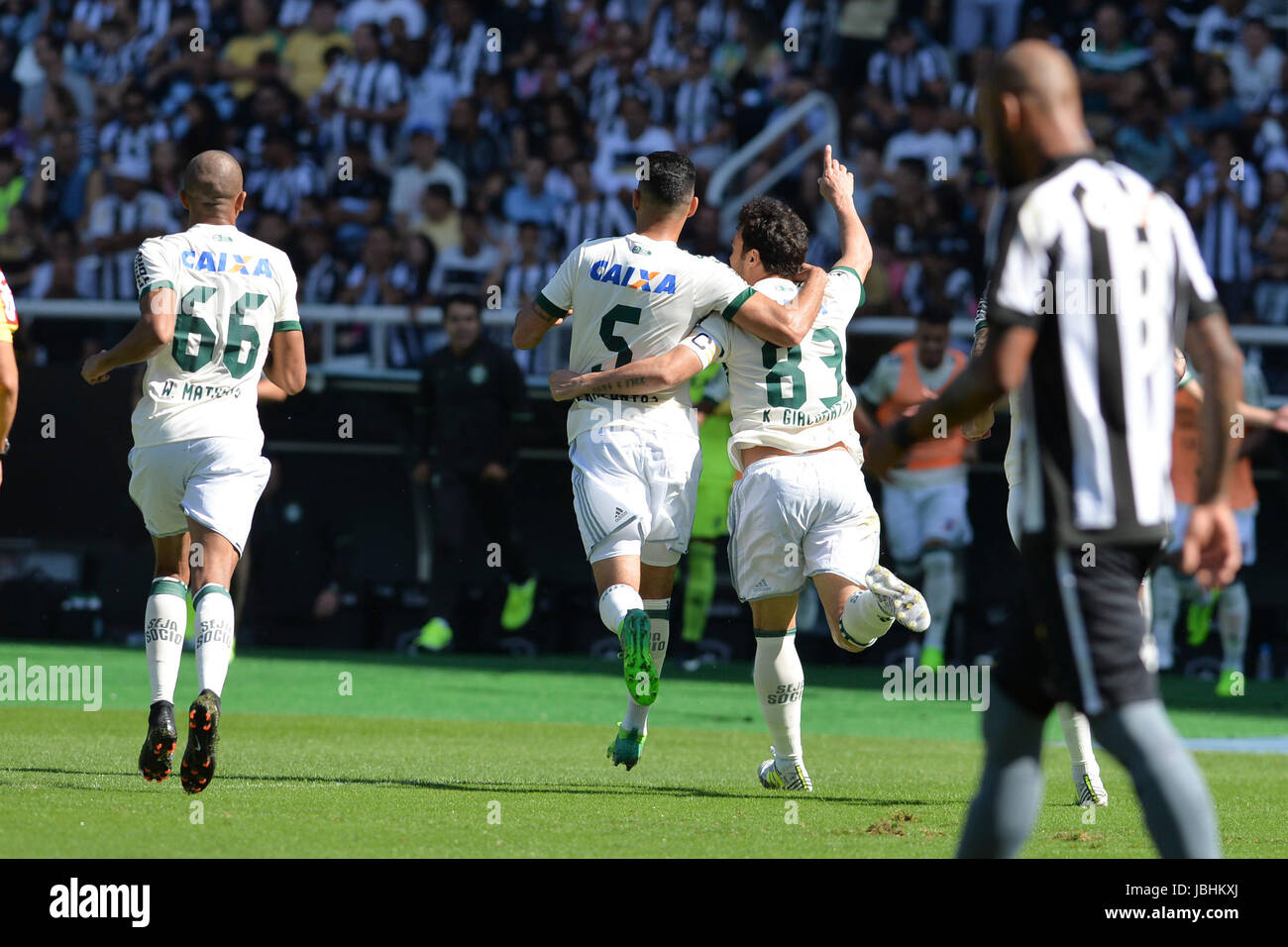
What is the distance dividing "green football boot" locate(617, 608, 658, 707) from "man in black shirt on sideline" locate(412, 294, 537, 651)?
788 cm

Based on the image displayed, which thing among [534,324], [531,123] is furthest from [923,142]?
[534,324]

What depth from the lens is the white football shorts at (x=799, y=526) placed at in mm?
7387

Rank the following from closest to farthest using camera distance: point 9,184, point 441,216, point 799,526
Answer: point 799,526 < point 441,216 < point 9,184

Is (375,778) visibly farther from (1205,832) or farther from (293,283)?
(1205,832)

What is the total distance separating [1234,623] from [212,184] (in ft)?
29.9

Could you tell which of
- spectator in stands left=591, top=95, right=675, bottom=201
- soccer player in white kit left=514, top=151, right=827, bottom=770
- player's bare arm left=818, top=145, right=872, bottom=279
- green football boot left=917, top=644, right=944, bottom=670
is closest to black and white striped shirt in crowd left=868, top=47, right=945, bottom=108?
spectator in stands left=591, top=95, right=675, bottom=201

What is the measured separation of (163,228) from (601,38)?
16.6 feet

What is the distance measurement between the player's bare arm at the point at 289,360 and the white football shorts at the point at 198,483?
43 centimetres

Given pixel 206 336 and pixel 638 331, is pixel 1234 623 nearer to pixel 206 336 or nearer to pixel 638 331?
pixel 638 331

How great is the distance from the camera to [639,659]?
6.74m

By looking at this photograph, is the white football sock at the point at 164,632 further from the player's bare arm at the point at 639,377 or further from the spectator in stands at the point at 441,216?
the spectator in stands at the point at 441,216

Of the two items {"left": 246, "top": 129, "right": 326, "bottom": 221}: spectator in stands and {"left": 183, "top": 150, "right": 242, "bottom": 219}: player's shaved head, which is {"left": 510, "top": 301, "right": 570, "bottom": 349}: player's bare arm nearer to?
{"left": 183, "top": 150, "right": 242, "bottom": 219}: player's shaved head

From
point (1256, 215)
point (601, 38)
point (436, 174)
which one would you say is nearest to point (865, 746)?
point (1256, 215)

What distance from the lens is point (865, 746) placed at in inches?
385
